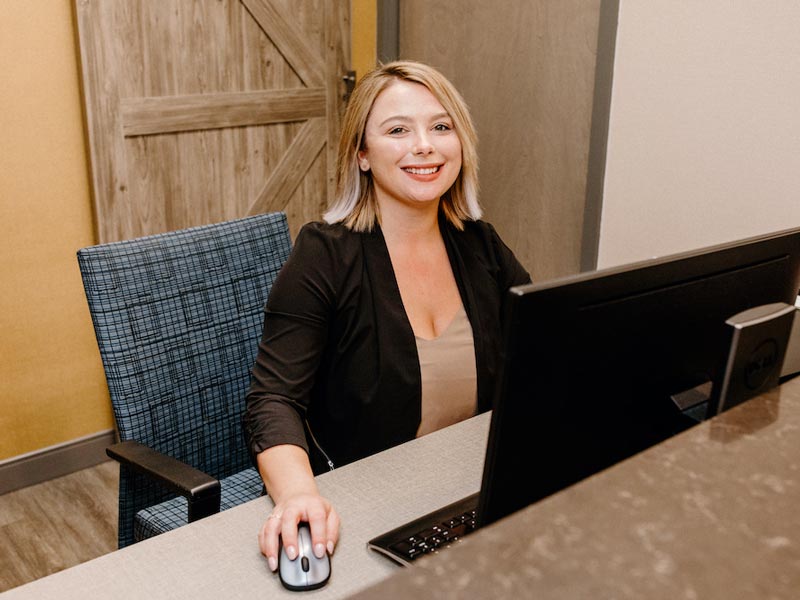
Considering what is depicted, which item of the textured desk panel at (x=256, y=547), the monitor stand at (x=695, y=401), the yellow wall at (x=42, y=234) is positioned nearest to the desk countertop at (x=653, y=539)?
the monitor stand at (x=695, y=401)

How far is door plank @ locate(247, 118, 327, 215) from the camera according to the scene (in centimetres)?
326

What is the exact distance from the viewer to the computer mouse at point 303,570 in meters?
1.06

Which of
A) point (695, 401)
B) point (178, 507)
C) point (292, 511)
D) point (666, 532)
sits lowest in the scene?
point (178, 507)

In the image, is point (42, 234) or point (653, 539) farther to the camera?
point (42, 234)

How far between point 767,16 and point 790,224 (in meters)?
0.58

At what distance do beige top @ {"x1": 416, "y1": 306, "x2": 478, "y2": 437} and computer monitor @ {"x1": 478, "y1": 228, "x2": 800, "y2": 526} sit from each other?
0.70 m

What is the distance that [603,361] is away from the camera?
2.80ft

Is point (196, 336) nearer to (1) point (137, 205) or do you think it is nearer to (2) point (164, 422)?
(2) point (164, 422)

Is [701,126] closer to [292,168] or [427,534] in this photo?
[292,168]

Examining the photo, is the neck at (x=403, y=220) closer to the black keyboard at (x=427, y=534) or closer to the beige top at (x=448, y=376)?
the beige top at (x=448, y=376)

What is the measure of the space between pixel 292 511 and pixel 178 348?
2.18ft

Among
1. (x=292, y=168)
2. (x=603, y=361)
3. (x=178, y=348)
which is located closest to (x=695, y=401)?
(x=603, y=361)

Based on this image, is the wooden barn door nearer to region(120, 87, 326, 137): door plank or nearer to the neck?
region(120, 87, 326, 137): door plank

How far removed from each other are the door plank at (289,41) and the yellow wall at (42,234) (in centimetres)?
69
